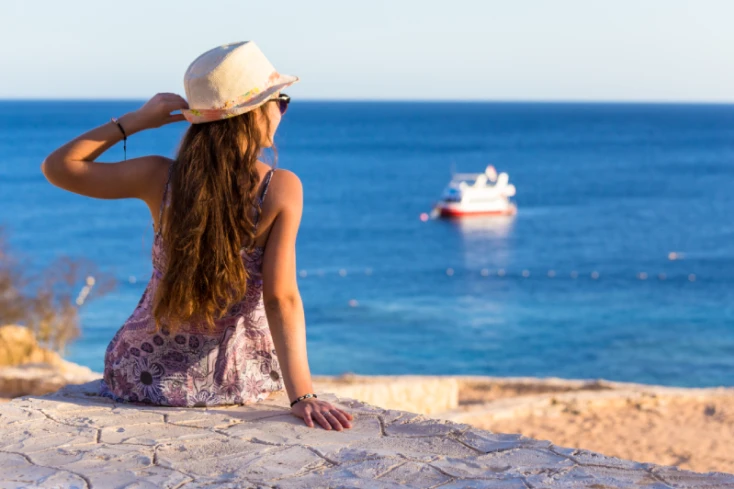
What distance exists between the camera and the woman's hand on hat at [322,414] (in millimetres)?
2908

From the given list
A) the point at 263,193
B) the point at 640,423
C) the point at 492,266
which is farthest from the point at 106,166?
the point at 492,266

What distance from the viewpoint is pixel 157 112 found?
9.63 feet

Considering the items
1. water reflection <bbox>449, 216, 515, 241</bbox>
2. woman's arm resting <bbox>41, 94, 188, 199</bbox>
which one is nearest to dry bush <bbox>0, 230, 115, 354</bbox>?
woman's arm resting <bbox>41, 94, 188, 199</bbox>

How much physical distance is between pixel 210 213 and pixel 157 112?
40 cm

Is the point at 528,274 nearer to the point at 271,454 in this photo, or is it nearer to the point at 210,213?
the point at 210,213

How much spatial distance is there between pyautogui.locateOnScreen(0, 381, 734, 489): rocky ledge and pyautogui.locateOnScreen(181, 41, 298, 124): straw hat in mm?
987

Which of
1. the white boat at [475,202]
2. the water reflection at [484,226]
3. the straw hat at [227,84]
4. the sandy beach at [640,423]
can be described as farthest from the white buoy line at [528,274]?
the straw hat at [227,84]

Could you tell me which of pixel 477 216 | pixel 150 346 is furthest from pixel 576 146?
pixel 150 346

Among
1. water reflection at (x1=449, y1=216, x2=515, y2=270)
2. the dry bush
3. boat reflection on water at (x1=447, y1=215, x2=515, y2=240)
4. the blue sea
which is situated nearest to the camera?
the dry bush

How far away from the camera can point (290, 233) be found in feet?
9.52

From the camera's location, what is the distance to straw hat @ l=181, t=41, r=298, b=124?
2.80 metres

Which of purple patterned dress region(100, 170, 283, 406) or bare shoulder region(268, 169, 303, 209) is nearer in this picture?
bare shoulder region(268, 169, 303, 209)

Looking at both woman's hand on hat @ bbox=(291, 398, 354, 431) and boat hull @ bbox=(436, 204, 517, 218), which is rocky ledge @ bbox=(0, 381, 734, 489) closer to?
woman's hand on hat @ bbox=(291, 398, 354, 431)

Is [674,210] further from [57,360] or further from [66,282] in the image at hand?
[57,360]
